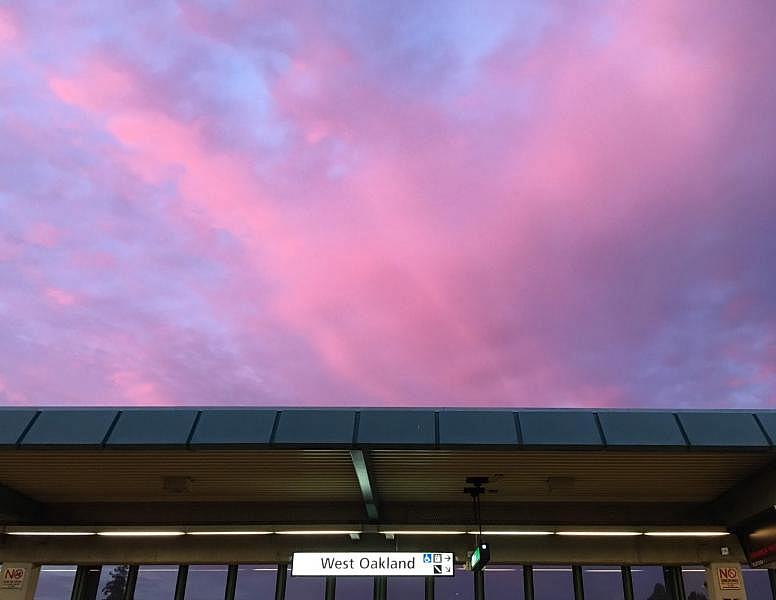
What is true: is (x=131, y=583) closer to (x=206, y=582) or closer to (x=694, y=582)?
(x=206, y=582)

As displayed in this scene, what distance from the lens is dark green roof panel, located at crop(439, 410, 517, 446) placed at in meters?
10.2

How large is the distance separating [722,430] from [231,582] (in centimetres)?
1217

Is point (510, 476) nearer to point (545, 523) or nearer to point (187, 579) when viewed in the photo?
point (545, 523)

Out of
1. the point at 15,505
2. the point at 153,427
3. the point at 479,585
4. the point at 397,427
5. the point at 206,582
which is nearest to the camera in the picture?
the point at 397,427

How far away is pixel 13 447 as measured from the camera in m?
10.4

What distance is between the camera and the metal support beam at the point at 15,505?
1412cm

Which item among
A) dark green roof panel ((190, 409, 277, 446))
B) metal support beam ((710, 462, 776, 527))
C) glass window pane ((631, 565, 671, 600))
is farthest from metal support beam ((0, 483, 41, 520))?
metal support beam ((710, 462, 776, 527))

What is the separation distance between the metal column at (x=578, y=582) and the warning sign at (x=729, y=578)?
328 cm

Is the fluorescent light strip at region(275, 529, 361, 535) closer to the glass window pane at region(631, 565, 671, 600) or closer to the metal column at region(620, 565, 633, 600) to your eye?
the metal column at region(620, 565, 633, 600)

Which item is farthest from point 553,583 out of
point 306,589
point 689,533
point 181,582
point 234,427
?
point 234,427

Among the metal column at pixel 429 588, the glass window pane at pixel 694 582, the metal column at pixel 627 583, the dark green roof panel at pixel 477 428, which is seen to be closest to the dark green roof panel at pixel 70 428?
the dark green roof panel at pixel 477 428

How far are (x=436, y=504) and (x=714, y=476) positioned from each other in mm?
6075

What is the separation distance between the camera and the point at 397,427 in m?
10.5

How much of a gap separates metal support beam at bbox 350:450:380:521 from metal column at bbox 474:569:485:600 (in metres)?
3.12
